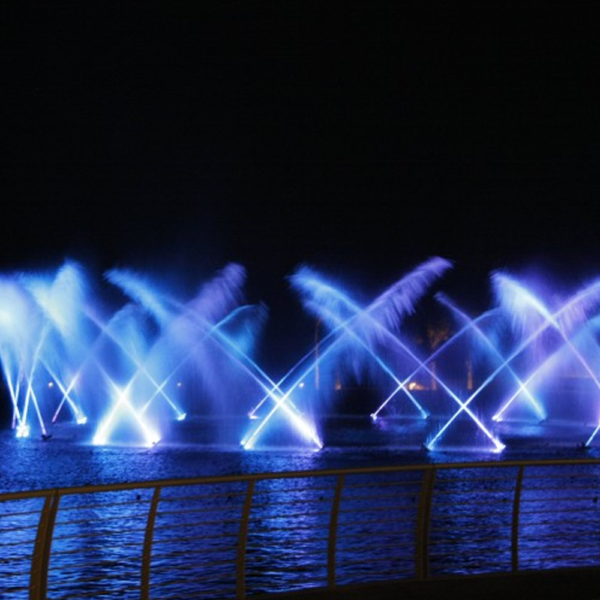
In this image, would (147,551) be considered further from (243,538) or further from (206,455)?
(206,455)

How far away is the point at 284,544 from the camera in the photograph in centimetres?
2178

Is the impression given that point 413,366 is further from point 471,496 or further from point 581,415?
point 471,496

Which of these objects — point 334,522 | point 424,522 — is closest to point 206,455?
point 424,522

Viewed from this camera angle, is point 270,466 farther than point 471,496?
Yes

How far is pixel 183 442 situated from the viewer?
188ft

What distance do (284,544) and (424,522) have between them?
10.5 m

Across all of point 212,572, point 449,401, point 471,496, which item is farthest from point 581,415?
point 212,572

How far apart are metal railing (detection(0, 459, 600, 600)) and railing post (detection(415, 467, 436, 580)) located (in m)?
0.01

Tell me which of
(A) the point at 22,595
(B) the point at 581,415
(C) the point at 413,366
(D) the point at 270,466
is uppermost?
(C) the point at 413,366

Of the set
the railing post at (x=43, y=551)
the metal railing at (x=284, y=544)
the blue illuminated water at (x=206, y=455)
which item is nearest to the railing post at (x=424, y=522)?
the metal railing at (x=284, y=544)

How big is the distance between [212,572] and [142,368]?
64.5 m

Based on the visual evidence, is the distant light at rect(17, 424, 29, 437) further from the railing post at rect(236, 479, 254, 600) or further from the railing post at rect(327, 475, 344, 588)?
the railing post at rect(236, 479, 254, 600)

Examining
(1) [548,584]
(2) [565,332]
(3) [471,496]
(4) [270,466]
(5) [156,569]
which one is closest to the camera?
(1) [548,584]

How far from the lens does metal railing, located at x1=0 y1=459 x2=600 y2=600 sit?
37.9ft
